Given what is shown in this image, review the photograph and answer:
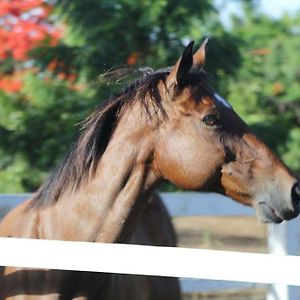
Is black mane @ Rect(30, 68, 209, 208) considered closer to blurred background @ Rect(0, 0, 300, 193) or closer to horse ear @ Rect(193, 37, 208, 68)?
horse ear @ Rect(193, 37, 208, 68)

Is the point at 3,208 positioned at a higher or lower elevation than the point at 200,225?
higher

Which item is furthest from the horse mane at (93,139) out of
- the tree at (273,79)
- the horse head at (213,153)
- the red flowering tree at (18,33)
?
the tree at (273,79)

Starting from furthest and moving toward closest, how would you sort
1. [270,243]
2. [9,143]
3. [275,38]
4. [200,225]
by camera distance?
1. [275,38]
2. [200,225]
3. [9,143]
4. [270,243]

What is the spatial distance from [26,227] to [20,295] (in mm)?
331

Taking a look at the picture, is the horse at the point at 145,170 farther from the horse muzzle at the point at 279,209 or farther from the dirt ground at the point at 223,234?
the dirt ground at the point at 223,234

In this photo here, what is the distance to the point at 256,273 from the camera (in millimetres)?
2473

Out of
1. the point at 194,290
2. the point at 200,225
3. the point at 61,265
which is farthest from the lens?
the point at 200,225

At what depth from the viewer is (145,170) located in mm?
3172

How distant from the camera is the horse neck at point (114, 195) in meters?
3.13

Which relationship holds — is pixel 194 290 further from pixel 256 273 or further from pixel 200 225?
pixel 200 225

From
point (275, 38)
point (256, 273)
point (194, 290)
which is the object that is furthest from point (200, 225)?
point (256, 273)

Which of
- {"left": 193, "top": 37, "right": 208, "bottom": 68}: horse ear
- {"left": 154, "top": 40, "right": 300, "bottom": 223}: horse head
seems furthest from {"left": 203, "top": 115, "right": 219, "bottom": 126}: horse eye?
{"left": 193, "top": 37, "right": 208, "bottom": 68}: horse ear

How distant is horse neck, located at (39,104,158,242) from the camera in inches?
123

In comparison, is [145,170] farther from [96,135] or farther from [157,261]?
[157,261]
